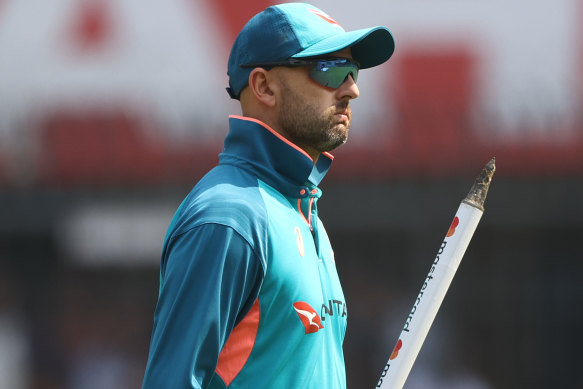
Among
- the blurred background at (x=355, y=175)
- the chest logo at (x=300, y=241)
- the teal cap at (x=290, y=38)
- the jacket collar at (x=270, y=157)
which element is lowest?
the blurred background at (x=355, y=175)

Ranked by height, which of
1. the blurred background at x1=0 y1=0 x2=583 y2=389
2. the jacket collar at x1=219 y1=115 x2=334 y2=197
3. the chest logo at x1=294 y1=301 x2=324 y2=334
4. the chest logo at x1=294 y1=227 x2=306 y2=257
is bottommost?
the blurred background at x1=0 y1=0 x2=583 y2=389

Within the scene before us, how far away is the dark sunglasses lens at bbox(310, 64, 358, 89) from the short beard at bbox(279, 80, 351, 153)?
0.06 metres

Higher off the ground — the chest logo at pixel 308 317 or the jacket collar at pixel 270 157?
the jacket collar at pixel 270 157

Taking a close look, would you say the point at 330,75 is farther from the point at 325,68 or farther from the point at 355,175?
the point at 355,175

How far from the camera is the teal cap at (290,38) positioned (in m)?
2.36

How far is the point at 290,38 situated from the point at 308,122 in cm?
21

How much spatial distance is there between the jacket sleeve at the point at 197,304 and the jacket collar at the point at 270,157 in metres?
0.32

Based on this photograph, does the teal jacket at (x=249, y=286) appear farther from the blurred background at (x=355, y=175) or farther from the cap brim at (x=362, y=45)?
the blurred background at (x=355, y=175)

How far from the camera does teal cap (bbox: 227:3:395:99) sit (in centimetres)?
236

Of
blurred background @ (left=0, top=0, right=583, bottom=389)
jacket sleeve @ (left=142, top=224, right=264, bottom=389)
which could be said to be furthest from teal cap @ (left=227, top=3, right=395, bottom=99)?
blurred background @ (left=0, top=0, right=583, bottom=389)

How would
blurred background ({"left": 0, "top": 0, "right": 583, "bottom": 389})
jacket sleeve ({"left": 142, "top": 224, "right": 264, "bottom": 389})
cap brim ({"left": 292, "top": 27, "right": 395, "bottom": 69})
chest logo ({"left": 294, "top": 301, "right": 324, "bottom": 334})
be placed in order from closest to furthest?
jacket sleeve ({"left": 142, "top": 224, "right": 264, "bottom": 389})
chest logo ({"left": 294, "top": 301, "right": 324, "bottom": 334})
cap brim ({"left": 292, "top": 27, "right": 395, "bottom": 69})
blurred background ({"left": 0, "top": 0, "right": 583, "bottom": 389})

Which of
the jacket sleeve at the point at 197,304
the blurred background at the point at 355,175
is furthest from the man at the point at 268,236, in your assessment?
the blurred background at the point at 355,175

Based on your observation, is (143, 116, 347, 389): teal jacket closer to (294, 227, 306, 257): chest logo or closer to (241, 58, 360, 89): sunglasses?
(294, 227, 306, 257): chest logo

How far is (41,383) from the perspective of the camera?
9.58 meters
